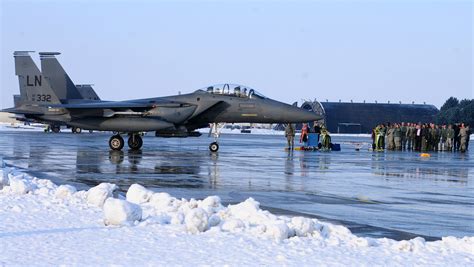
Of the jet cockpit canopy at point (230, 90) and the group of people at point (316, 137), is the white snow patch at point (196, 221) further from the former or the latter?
the group of people at point (316, 137)

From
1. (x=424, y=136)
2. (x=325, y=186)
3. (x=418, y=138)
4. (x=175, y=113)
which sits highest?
(x=175, y=113)

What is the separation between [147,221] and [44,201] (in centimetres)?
210

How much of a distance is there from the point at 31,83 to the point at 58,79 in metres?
3.97

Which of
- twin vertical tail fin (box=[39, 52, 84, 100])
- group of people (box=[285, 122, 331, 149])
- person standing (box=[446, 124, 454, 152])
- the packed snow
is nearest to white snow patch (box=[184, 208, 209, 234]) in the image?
the packed snow

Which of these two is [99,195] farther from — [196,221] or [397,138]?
[397,138]

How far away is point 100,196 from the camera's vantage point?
878cm

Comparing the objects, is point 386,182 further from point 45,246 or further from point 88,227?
point 45,246

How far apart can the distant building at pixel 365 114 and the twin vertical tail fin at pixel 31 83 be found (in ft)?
214

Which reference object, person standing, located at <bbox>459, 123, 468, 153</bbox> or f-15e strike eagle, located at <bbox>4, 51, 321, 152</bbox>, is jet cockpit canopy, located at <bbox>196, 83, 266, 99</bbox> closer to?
f-15e strike eagle, located at <bbox>4, 51, 321, 152</bbox>

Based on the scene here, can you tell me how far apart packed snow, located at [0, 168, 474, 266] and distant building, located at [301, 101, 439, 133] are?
287 ft

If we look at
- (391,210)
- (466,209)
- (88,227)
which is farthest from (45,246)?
(466,209)

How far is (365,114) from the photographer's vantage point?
98562 mm

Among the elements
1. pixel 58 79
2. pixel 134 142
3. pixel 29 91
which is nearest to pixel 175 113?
pixel 134 142

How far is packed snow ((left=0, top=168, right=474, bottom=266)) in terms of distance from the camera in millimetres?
5742
